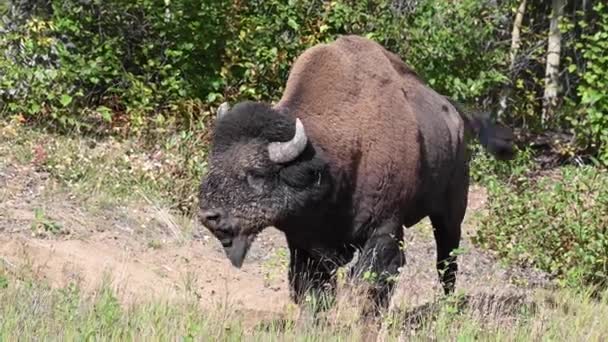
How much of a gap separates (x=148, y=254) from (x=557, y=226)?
3.55m

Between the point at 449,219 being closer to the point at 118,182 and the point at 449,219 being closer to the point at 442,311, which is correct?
the point at 442,311

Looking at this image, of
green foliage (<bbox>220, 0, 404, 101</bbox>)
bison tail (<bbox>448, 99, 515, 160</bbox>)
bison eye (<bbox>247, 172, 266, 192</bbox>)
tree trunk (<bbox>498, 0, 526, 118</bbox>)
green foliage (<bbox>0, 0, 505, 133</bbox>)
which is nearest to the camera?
bison eye (<bbox>247, 172, 266, 192</bbox>)

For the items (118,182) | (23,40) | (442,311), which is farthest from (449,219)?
(23,40)

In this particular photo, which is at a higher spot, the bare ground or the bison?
the bison

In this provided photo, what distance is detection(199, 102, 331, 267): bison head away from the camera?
8.03 metres

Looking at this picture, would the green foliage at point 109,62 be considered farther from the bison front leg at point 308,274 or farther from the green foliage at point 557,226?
the bison front leg at point 308,274

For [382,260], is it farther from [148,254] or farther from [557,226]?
[148,254]

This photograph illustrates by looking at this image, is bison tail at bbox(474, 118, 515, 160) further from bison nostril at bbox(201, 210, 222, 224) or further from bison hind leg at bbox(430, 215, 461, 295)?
bison nostril at bbox(201, 210, 222, 224)

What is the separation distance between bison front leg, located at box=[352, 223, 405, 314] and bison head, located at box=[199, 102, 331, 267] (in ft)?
2.04

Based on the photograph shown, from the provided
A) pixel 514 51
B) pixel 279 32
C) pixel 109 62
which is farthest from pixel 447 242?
pixel 514 51

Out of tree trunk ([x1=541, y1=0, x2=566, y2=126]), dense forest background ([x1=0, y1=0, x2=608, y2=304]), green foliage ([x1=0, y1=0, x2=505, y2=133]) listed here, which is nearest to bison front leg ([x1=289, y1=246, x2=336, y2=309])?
dense forest background ([x1=0, y1=0, x2=608, y2=304])

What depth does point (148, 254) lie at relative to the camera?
1139 cm

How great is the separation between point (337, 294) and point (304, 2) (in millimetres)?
6085

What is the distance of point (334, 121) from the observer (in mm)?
8711
